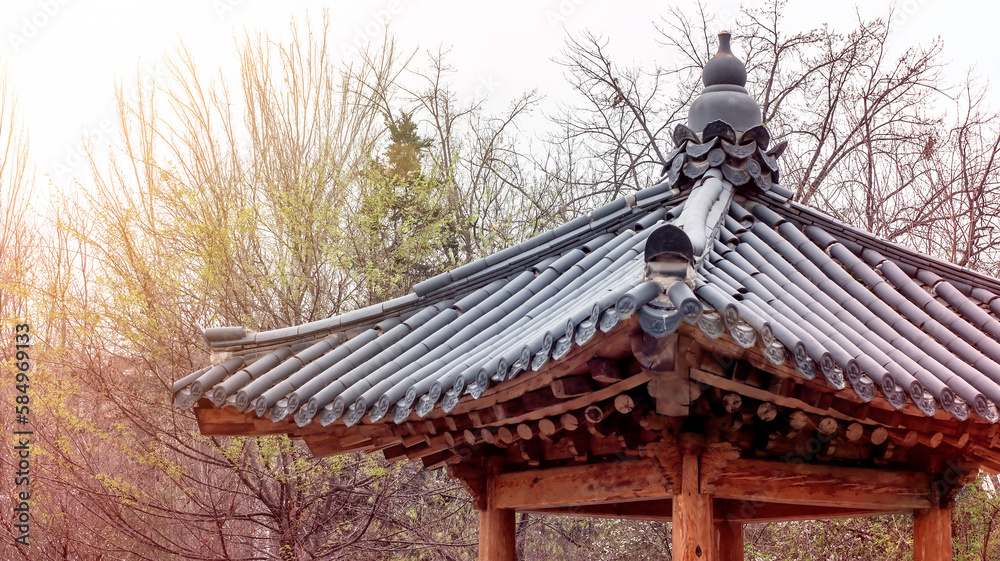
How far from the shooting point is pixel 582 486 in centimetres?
346

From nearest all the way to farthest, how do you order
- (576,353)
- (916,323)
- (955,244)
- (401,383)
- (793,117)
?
1. (576,353)
2. (401,383)
3. (916,323)
4. (955,244)
5. (793,117)

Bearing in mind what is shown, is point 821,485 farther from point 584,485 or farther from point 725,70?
point 725,70

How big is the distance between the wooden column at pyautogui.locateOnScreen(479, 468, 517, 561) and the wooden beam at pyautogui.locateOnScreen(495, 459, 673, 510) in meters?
0.05

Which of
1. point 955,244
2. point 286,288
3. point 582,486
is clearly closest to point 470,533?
point 286,288

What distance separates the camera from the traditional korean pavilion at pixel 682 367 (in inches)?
92.9

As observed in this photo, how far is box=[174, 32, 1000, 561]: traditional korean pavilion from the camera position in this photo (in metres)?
2.36

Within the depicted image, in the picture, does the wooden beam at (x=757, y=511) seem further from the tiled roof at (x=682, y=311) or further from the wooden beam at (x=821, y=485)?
the tiled roof at (x=682, y=311)

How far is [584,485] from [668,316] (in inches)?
64.1

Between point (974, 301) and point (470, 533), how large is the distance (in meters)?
9.31

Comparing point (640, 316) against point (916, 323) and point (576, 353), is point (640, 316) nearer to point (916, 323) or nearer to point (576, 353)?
point (576, 353)

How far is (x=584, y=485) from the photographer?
3.45 meters

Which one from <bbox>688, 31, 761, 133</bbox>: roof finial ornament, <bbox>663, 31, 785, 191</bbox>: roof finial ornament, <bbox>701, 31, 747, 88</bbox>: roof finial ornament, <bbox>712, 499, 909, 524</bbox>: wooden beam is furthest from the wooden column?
<bbox>701, 31, 747, 88</bbox>: roof finial ornament

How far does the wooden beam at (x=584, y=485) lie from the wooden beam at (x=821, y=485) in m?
0.21

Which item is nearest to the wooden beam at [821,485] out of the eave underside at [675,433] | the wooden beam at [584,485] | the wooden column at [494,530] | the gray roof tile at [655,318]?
the eave underside at [675,433]
